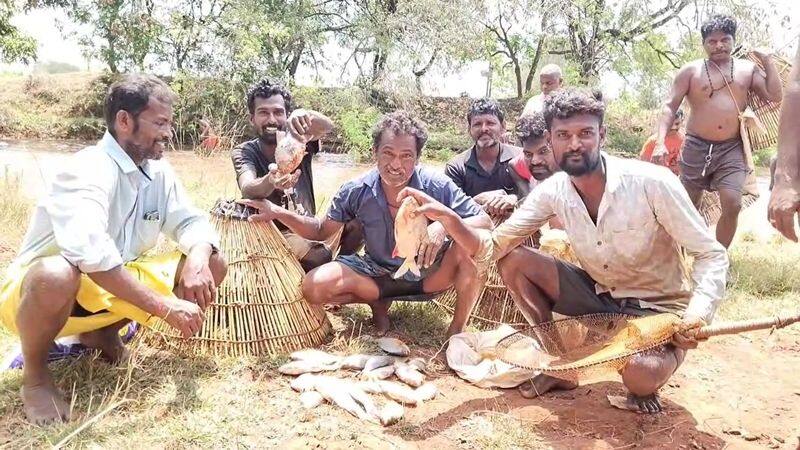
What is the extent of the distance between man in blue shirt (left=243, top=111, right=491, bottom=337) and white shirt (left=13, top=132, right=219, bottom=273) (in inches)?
19.9

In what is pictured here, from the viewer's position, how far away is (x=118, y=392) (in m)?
2.57

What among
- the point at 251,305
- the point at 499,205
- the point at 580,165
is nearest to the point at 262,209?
the point at 251,305

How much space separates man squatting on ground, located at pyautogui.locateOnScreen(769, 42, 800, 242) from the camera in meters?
2.05

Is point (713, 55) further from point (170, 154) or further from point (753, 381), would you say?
point (170, 154)

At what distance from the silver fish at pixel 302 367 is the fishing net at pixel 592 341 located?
84 cm

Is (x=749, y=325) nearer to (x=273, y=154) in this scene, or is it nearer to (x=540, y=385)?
(x=540, y=385)

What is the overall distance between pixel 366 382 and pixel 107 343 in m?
1.19

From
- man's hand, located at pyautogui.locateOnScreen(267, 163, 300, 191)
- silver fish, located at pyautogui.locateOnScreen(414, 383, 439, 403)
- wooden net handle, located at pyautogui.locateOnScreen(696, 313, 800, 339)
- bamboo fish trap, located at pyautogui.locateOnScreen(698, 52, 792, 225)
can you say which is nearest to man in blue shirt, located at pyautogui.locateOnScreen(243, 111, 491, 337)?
man's hand, located at pyautogui.locateOnScreen(267, 163, 300, 191)

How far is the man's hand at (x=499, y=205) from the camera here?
355cm

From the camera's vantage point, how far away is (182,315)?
2387 mm

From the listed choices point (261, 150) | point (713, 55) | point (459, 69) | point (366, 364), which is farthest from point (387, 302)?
point (459, 69)

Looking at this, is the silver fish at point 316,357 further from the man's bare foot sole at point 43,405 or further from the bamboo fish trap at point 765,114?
the bamboo fish trap at point 765,114

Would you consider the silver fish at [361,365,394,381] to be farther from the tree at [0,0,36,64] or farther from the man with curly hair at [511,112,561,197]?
the tree at [0,0,36,64]

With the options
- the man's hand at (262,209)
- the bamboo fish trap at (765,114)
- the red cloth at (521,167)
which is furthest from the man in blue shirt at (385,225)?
the bamboo fish trap at (765,114)
